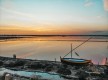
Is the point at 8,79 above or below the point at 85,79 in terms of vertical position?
above

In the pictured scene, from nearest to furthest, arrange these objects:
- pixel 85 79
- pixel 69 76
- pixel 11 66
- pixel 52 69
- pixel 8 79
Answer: pixel 8 79 < pixel 85 79 < pixel 69 76 < pixel 52 69 < pixel 11 66

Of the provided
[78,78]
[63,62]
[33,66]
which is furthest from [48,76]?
[63,62]

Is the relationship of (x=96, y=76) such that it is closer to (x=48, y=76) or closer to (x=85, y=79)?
(x=85, y=79)

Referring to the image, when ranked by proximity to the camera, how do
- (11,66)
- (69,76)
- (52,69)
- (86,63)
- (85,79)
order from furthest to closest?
1. (86,63)
2. (11,66)
3. (52,69)
4. (69,76)
5. (85,79)

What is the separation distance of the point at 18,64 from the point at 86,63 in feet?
11.0

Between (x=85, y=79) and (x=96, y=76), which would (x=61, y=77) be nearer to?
(x=85, y=79)

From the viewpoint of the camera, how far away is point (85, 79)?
19.5ft

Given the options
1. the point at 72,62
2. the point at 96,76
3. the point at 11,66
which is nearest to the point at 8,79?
the point at 96,76

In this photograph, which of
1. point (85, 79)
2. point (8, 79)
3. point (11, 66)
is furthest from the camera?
point (11, 66)

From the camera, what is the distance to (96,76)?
257 inches

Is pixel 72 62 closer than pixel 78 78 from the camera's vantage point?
No

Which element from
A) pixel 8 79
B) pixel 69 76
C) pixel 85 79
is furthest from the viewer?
pixel 69 76

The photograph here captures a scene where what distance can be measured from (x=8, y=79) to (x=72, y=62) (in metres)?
5.62

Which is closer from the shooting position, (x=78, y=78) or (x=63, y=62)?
(x=78, y=78)
